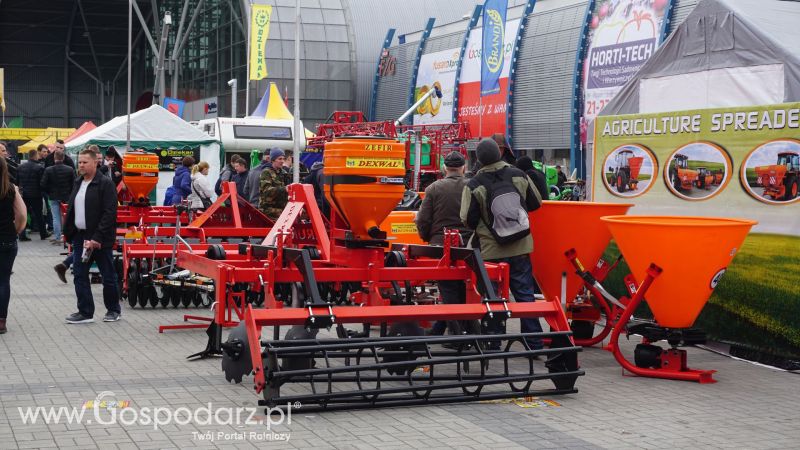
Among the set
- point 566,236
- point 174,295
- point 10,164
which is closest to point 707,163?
point 566,236

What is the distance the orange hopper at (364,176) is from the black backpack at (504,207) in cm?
103

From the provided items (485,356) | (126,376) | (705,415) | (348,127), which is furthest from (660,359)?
(348,127)

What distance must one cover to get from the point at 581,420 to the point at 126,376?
3.61 m

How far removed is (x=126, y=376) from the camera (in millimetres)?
8453

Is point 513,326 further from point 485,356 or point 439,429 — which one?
point 439,429

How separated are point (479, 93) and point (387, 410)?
103 feet

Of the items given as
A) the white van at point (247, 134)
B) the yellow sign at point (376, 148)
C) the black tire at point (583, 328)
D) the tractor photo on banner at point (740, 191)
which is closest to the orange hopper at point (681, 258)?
the tractor photo on banner at point (740, 191)

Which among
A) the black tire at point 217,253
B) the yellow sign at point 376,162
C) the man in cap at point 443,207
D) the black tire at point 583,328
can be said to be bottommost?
the black tire at point 583,328

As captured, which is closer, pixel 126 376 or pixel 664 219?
pixel 126 376

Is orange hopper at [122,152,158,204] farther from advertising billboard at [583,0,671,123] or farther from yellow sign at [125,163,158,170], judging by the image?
advertising billboard at [583,0,671,123]

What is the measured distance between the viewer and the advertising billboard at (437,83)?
40500mm

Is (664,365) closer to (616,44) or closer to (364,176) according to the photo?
(364,176)

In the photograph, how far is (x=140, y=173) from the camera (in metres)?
17.0

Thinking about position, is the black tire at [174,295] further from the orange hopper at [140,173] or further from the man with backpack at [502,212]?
the man with backpack at [502,212]
